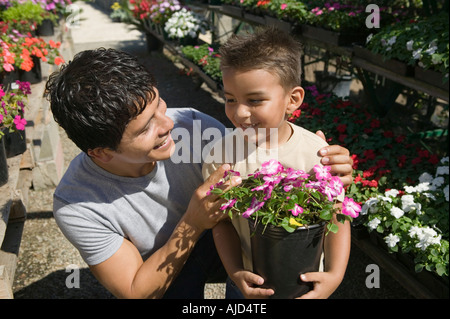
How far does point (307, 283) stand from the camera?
1.28m

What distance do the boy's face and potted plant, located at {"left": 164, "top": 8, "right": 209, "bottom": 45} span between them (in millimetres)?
5507

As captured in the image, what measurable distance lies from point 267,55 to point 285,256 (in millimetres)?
643

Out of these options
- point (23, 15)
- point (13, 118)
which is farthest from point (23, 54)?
point (23, 15)

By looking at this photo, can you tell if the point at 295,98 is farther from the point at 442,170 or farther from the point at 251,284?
the point at 442,170

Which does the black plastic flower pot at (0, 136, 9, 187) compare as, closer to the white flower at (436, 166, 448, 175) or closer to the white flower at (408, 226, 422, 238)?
the white flower at (408, 226, 422, 238)

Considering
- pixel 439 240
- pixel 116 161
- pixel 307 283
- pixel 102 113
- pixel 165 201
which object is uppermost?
pixel 102 113

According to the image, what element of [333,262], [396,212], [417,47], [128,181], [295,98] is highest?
[417,47]

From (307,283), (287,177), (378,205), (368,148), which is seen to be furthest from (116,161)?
(368,148)

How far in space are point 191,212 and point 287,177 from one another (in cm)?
35

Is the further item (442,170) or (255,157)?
(442,170)

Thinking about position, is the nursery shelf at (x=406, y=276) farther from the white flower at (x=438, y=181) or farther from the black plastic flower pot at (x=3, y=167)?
the black plastic flower pot at (x=3, y=167)

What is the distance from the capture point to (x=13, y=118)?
2.59 metres

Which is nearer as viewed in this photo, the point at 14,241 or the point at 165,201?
the point at 165,201

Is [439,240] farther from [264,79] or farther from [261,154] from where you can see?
[264,79]
